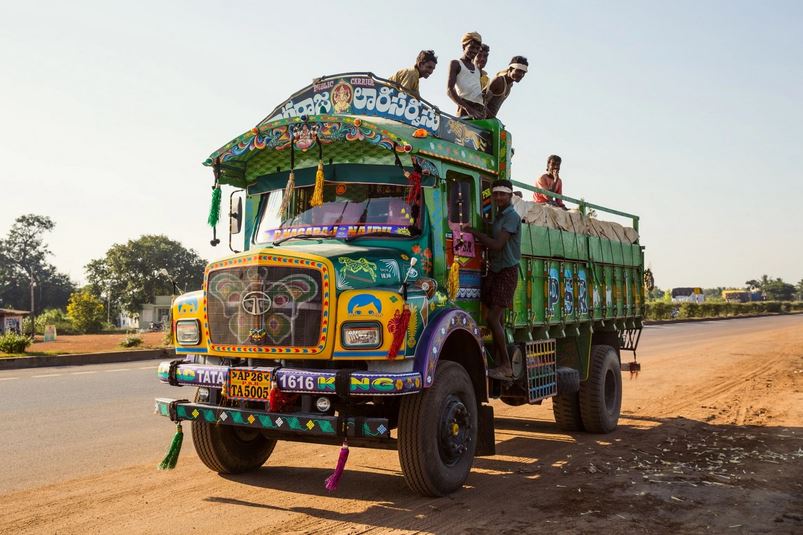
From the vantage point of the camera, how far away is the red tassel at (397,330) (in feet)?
18.0

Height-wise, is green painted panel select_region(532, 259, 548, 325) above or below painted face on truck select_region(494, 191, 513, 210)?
below

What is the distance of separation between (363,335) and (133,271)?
88542 mm

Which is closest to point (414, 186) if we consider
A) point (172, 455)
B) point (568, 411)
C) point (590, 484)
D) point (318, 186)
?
point (318, 186)

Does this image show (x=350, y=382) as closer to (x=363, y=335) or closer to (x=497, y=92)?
(x=363, y=335)

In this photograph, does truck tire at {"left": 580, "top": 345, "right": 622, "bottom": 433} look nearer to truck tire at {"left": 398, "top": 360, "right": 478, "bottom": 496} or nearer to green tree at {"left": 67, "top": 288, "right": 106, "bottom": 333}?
truck tire at {"left": 398, "top": 360, "right": 478, "bottom": 496}

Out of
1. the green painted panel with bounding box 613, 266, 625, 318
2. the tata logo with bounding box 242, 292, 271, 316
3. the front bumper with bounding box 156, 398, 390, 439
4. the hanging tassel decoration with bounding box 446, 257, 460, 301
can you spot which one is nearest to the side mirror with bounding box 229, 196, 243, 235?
the tata logo with bounding box 242, 292, 271, 316

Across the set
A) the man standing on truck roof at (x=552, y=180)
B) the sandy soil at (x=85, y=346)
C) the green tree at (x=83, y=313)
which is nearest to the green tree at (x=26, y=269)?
the green tree at (x=83, y=313)

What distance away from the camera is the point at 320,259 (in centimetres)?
571

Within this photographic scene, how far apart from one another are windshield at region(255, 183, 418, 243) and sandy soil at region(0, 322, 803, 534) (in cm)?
209

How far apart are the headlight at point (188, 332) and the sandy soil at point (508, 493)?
1.18 meters

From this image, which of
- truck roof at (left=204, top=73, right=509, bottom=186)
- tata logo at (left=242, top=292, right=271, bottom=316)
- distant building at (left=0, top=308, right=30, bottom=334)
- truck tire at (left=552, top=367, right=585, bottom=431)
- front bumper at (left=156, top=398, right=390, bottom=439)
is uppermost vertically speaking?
truck roof at (left=204, top=73, right=509, bottom=186)

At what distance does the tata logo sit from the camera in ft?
19.1

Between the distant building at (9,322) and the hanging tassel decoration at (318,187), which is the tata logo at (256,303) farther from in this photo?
the distant building at (9,322)

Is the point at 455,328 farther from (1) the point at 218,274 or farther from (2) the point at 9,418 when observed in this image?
(2) the point at 9,418
